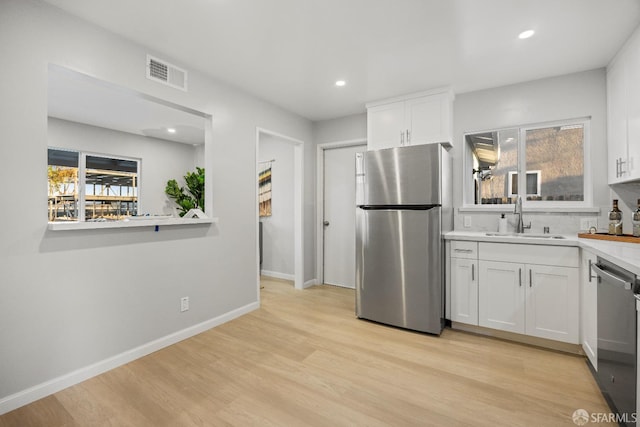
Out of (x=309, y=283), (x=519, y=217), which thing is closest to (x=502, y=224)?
(x=519, y=217)

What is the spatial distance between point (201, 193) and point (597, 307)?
18.6 feet

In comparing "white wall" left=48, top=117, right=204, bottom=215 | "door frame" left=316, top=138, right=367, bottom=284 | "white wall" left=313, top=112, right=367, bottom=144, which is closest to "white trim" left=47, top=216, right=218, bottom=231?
"door frame" left=316, top=138, right=367, bottom=284

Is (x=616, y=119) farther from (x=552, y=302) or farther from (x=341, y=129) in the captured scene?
(x=341, y=129)

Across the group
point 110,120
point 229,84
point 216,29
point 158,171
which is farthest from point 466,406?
point 158,171

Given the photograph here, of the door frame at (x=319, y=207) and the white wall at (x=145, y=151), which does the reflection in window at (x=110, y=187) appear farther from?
the door frame at (x=319, y=207)

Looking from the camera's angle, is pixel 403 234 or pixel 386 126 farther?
pixel 386 126

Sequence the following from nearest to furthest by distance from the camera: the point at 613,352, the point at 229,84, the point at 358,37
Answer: the point at 613,352
the point at 358,37
the point at 229,84

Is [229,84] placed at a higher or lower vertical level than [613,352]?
higher

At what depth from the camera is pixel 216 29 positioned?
2.17 metres

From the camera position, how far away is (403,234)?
286cm

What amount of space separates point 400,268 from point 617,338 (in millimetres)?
1541

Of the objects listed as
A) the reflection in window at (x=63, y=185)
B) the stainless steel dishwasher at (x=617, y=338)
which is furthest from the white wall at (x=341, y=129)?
the reflection in window at (x=63, y=185)

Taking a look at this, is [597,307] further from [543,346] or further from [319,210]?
[319,210]
